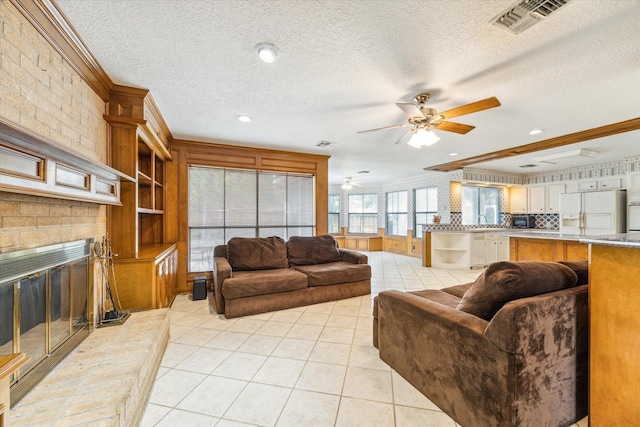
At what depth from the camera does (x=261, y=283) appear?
10.6 ft

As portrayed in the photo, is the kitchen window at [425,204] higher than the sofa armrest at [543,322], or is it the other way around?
the kitchen window at [425,204]

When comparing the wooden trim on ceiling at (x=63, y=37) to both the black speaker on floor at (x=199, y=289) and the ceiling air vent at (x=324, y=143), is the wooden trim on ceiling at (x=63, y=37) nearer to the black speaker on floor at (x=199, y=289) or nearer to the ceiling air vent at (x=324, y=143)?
the black speaker on floor at (x=199, y=289)

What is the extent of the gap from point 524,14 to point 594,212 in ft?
19.9

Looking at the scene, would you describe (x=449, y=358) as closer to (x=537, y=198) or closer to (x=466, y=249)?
(x=466, y=249)

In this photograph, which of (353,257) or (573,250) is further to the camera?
(353,257)

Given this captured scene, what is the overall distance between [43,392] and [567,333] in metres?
2.85

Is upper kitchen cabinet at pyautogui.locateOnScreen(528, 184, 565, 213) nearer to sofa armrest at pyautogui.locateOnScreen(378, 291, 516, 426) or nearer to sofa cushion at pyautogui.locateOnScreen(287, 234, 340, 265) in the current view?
sofa cushion at pyautogui.locateOnScreen(287, 234, 340, 265)

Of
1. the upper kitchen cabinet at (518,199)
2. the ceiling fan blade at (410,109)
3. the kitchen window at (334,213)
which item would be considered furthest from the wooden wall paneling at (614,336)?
the kitchen window at (334,213)

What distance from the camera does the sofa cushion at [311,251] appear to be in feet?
13.5

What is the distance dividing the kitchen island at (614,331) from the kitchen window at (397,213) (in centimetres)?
707

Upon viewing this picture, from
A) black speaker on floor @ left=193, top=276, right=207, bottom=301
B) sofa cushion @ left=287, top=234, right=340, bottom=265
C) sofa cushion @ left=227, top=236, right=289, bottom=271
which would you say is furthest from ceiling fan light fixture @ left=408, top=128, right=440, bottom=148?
black speaker on floor @ left=193, top=276, right=207, bottom=301

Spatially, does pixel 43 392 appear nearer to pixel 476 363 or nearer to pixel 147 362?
pixel 147 362

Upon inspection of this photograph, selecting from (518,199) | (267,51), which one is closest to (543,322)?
(267,51)

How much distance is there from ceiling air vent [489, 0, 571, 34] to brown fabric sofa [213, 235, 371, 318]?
304 centimetres
